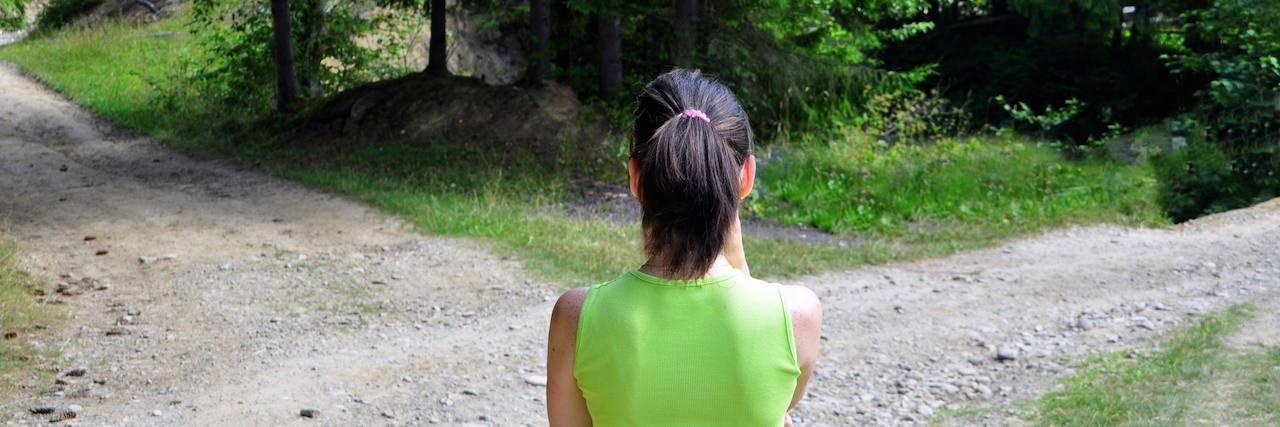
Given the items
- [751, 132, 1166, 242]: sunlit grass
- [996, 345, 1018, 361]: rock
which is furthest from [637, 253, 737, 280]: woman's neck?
[751, 132, 1166, 242]: sunlit grass

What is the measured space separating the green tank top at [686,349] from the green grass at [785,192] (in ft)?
18.5

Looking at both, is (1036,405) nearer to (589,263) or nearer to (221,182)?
(589,263)

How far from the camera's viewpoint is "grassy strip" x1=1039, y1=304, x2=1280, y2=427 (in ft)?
15.1

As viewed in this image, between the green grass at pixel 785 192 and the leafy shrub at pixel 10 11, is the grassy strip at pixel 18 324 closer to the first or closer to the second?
the leafy shrub at pixel 10 11

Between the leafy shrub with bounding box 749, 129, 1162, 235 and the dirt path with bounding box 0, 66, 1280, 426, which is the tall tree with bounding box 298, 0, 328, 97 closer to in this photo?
the dirt path with bounding box 0, 66, 1280, 426

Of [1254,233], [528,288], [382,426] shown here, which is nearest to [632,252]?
[528,288]

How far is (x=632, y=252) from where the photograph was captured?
8328 mm

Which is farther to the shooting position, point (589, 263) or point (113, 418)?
point (589, 263)

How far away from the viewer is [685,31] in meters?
13.7

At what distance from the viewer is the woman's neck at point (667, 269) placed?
1.94m

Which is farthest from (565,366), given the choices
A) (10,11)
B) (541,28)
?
(541,28)

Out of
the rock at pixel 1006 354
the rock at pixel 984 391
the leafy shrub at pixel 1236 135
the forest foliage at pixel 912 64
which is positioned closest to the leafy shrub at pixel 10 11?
the forest foliage at pixel 912 64

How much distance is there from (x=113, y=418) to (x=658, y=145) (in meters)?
4.00

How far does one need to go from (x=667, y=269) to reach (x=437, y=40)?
44.1 ft
